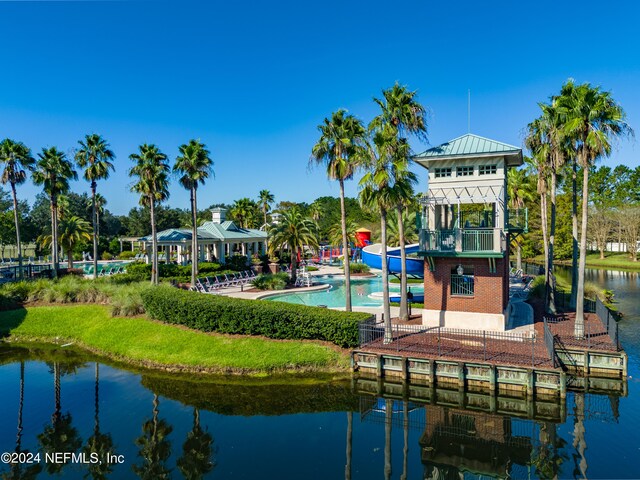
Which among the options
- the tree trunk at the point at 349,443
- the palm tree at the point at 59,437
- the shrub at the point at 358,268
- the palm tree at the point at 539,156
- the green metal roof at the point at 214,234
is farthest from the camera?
the shrub at the point at 358,268

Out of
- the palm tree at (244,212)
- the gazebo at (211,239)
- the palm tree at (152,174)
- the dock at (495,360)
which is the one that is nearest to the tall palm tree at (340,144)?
the dock at (495,360)

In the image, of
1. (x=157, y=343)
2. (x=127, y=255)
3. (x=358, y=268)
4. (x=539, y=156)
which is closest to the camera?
(x=157, y=343)

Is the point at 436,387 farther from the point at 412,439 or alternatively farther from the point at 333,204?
the point at 333,204

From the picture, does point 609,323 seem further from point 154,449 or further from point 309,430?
point 154,449

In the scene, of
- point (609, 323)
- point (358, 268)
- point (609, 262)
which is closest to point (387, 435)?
point (609, 323)

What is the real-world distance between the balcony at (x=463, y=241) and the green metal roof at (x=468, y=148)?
3.88 metres

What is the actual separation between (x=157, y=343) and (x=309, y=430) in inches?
463

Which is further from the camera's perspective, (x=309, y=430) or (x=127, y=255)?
(x=127, y=255)

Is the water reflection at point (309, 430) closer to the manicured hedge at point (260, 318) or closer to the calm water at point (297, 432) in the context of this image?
the calm water at point (297, 432)

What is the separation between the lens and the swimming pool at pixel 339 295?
115ft

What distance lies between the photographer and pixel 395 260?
37.2 metres

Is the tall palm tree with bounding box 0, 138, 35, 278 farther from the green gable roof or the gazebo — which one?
the green gable roof

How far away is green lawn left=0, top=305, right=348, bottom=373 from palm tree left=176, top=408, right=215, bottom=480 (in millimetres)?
5405

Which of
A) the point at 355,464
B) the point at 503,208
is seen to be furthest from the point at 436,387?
the point at 503,208
